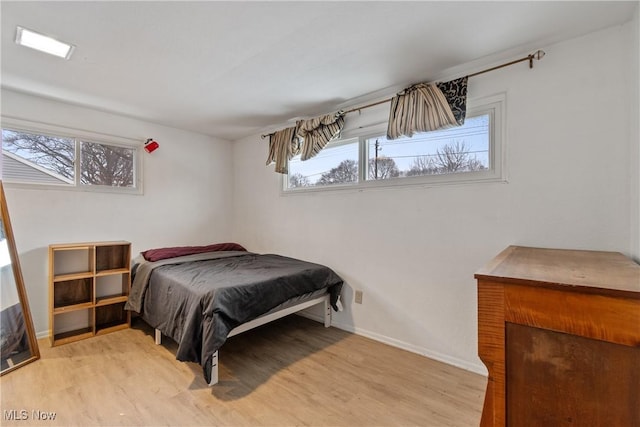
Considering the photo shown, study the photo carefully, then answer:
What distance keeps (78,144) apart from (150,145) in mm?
647

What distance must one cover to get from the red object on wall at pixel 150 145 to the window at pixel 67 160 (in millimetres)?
109

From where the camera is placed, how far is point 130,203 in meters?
3.18

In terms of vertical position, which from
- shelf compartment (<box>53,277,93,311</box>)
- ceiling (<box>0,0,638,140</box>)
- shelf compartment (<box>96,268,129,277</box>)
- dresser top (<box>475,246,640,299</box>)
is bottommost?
shelf compartment (<box>53,277,93,311</box>)

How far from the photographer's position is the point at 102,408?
65.9 inches

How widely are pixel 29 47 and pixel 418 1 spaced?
2.43 metres

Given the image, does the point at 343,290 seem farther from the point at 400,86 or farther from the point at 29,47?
the point at 29,47

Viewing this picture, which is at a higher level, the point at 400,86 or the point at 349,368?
the point at 400,86

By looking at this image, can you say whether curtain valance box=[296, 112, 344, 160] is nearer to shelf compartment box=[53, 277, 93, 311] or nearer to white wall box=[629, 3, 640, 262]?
white wall box=[629, 3, 640, 262]

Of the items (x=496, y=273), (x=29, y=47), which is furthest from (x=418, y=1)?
(x=29, y=47)

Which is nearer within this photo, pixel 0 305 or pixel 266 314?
pixel 0 305

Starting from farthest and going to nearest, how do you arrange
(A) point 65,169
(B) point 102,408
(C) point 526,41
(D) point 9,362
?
(A) point 65,169 < (D) point 9,362 < (C) point 526,41 < (B) point 102,408

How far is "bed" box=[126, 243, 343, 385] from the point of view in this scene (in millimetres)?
1901

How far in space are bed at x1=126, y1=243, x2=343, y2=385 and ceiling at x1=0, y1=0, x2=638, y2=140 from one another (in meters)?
1.62

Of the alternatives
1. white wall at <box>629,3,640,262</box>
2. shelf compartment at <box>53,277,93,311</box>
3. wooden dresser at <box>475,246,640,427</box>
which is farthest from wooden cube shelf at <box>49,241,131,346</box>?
white wall at <box>629,3,640,262</box>
